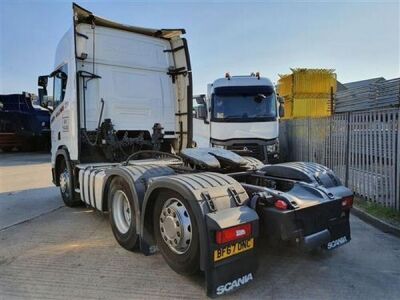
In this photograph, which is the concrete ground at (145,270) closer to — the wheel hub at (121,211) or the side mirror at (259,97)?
the wheel hub at (121,211)

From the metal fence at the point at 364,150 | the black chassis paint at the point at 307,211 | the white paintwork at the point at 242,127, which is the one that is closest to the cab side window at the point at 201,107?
the white paintwork at the point at 242,127

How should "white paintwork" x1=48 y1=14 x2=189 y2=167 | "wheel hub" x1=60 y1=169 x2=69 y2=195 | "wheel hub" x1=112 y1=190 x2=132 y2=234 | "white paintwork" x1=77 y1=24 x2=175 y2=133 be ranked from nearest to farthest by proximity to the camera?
1. "wheel hub" x1=112 y1=190 x2=132 y2=234
2. "white paintwork" x1=48 y1=14 x2=189 y2=167
3. "white paintwork" x1=77 y1=24 x2=175 y2=133
4. "wheel hub" x1=60 y1=169 x2=69 y2=195

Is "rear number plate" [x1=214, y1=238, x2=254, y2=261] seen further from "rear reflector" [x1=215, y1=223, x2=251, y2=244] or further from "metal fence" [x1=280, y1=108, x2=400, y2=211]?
"metal fence" [x1=280, y1=108, x2=400, y2=211]

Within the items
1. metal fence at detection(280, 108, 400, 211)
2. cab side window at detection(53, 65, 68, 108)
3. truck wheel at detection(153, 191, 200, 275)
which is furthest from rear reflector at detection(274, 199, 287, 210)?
cab side window at detection(53, 65, 68, 108)

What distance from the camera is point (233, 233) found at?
2.94 m

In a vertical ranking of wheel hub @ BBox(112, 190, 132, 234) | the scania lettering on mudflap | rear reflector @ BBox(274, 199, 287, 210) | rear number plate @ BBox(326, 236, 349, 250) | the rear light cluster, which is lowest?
the scania lettering on mudflap

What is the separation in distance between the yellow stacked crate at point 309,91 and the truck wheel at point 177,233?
12442 millimetres

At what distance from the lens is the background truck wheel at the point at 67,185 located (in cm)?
635

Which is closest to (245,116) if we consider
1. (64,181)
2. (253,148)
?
(253,148)

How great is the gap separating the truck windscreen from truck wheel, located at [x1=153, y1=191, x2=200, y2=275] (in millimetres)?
6521

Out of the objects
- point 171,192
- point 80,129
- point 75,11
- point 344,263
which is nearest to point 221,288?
point 171,192

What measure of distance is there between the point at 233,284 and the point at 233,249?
1.02 ft

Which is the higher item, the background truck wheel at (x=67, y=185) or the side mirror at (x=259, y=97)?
the side mirror at (x=259, y=97)

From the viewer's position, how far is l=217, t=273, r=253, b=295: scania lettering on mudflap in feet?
9.63
